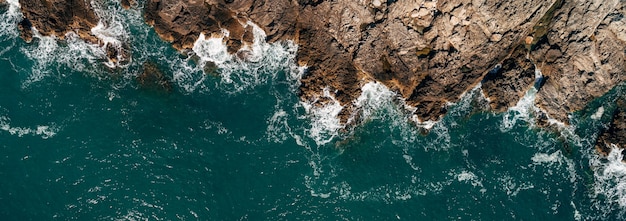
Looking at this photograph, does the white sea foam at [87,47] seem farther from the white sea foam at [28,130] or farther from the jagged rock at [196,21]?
A: the white sea foam at [28,130]

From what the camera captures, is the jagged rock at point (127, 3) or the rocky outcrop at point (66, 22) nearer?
the rocky outcrop at point (66, 22)

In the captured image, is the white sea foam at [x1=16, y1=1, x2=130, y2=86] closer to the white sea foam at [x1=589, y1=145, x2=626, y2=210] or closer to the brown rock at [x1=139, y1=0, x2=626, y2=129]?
the brown rock at [x1=139, y1=0, x2=626, y2=129]

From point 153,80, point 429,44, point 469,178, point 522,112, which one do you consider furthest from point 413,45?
point 153,80

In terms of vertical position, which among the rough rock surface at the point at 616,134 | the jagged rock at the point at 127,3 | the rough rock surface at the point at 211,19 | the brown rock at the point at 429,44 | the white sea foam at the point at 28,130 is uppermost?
the jagged rock at the point at 127,3

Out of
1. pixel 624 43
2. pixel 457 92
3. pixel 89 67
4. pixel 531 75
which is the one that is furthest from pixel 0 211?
pixel 624 43

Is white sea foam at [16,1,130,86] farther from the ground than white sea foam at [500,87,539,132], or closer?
farther from the ground

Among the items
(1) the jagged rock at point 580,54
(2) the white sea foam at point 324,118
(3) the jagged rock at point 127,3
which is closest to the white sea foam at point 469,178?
(1) the jagged rock at point 580,54

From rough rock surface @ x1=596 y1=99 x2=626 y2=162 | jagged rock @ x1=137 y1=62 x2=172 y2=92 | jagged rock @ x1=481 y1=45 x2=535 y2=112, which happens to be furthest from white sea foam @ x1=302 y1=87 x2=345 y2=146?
rough rock surface @ x1=596 y1=99 x2=626 y2=162
